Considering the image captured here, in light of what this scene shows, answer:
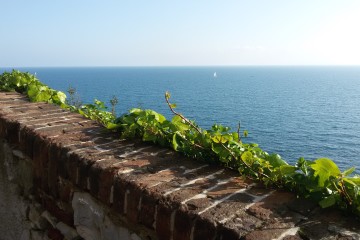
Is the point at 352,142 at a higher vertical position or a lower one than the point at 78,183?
lower

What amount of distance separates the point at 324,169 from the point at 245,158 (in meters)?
0.44

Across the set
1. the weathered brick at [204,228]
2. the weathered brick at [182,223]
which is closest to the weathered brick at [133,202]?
the weathered brick at [182,223]

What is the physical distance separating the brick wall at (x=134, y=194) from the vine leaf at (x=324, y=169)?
12cm

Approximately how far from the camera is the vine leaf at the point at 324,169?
146 centimetres

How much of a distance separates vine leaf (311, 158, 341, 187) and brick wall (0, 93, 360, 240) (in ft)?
0.39

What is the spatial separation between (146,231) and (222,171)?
1.72 ft

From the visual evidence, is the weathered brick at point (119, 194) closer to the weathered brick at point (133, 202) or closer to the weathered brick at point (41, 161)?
the weathered brick at point (133, 202)

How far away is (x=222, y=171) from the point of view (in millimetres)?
1895

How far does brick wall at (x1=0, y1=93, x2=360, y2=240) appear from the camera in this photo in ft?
4.42

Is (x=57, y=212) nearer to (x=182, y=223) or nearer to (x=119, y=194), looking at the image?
(x=119, y=194)

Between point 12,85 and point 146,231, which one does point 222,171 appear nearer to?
point 146,231

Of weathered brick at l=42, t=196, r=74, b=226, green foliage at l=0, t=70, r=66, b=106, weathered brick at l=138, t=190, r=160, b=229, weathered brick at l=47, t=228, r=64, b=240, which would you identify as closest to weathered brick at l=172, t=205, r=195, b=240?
weathered brick at l=138, t=190, r=160, b=229

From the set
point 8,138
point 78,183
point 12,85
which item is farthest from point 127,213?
point 12,85

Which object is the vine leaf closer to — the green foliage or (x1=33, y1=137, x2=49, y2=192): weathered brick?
(x1=33, y1=137, x2=49, y2=192): weathered brick
